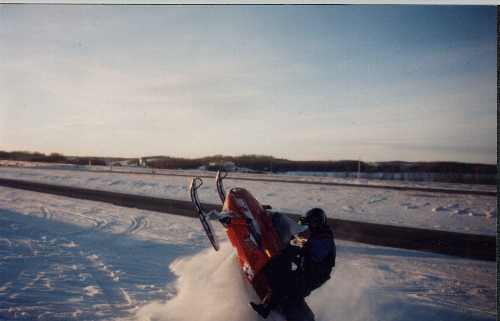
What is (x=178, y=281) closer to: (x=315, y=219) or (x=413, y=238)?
(x=315, y=219)

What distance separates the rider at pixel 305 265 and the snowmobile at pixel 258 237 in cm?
7

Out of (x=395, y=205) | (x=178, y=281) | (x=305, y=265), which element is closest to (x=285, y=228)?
(x=305, y=265)

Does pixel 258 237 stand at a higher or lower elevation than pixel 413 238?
higher

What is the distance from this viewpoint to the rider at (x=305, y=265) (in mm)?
2838

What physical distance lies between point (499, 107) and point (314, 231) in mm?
3780

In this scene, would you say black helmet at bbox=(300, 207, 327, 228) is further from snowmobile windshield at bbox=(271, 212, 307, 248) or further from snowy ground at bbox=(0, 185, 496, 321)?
snowy ground at bbox=(0, 185, 496, 321)

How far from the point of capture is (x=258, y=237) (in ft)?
10.9

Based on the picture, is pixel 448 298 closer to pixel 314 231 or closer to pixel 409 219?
pixel 314 231

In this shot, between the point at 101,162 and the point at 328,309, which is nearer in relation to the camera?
the point at 328,309

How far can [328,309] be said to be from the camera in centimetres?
374

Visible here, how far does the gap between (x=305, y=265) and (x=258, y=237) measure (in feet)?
1.90

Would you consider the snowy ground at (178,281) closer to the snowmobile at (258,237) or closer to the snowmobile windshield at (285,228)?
the snowmobile at (258,237)

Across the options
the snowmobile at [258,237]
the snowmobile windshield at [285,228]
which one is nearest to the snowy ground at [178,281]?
the snowmobile at [258,237]

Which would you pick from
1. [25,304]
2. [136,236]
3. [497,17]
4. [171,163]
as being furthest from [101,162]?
[497,17]
